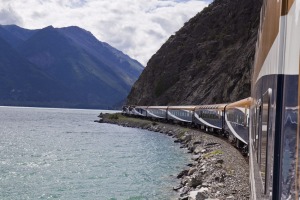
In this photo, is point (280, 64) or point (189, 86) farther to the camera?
point (189, 86)

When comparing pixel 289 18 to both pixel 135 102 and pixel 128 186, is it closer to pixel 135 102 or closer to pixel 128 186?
pixel 128 186

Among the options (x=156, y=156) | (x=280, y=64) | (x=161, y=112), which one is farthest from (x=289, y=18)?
Result: (x=161, y=112)

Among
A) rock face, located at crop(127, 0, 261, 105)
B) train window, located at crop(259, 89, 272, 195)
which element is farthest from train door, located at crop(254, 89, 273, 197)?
rock face, located at crop(127, 0, 261, 105)

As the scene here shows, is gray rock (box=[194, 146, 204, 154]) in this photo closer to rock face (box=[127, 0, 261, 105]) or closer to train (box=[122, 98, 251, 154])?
train (box=[122, 98, 251, 154])

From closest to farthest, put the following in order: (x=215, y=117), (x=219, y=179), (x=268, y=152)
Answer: (x=268, y=152), (x=219, y=179), (x=215, y=117)

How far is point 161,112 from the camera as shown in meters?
83.8

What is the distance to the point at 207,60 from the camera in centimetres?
10488

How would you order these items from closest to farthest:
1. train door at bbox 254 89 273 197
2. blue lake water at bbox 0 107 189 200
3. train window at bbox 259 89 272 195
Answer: train door at bbox 254 89 273 197 < train window at bbox 259 89 272 195 < blue lake water at bbox 0 107 189 200

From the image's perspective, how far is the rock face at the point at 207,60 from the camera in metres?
81.8

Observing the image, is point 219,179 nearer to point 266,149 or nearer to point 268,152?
point 266,149

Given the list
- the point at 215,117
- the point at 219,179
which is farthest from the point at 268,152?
the point at 215,117

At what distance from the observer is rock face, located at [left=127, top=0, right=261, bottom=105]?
8181 centimetres

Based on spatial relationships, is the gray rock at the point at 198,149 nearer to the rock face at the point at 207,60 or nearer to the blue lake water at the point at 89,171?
the blue lake water at the point at 89,171

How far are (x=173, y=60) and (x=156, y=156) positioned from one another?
8274cm
